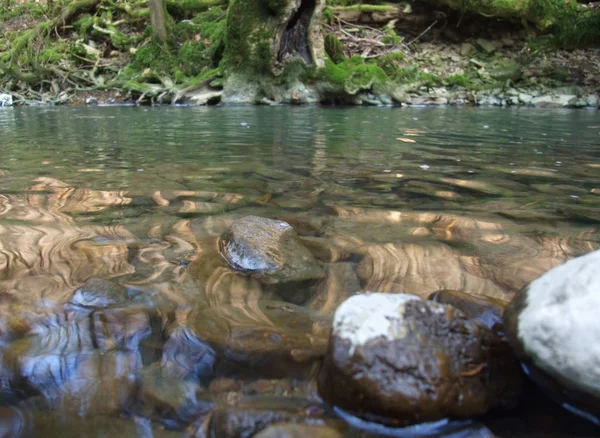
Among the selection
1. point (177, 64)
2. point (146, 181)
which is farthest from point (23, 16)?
point (146, 181)

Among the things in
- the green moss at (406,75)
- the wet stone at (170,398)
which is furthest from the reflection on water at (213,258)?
the green moss at (406,75)

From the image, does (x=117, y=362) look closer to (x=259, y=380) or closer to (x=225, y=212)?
(x=259, y=380)

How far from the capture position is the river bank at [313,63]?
11.8 meters

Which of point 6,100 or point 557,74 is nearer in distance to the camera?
point 6,100

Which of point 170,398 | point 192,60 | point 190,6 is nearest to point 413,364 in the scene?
point 170,398

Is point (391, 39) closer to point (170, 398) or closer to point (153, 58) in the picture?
point (153, 58)

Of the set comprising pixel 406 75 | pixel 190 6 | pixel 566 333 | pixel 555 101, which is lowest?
pixel 555 101

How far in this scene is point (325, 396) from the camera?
115cm

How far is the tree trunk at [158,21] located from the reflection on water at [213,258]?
10907 mm

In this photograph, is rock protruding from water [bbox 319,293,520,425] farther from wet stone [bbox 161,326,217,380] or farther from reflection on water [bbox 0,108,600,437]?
wet stone [bbox 161,326,217,380]

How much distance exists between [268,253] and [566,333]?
1.14 m

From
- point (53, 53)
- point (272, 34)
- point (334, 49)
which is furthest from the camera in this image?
point (53, 53)

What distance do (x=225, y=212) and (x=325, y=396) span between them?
5.11ft

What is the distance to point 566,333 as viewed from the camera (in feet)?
3.40
